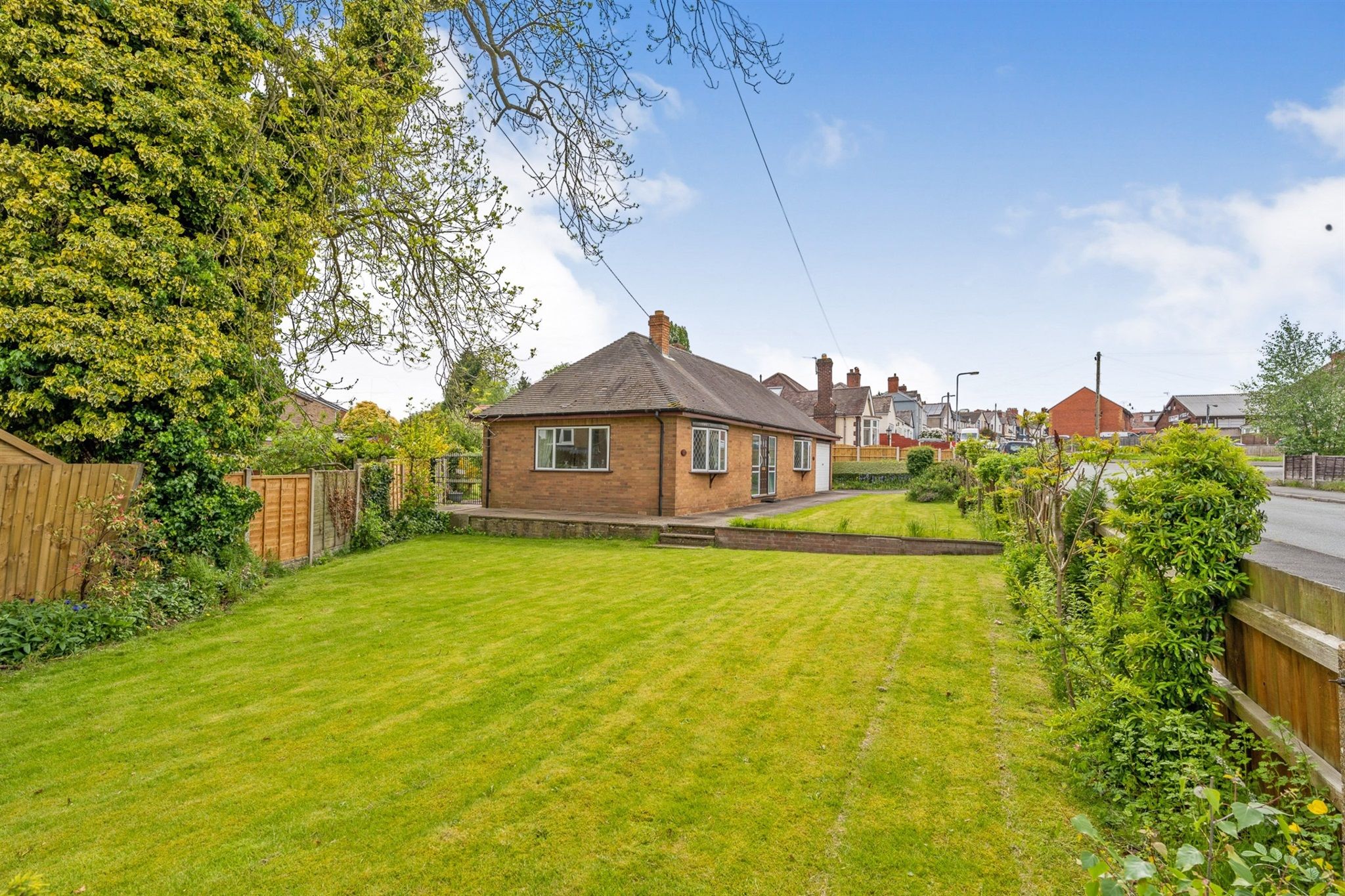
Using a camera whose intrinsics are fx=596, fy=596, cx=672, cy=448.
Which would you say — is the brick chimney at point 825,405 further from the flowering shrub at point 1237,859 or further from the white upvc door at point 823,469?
the flowering shrub at point 1237,859

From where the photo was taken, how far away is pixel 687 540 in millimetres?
13102

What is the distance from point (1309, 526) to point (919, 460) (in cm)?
1815

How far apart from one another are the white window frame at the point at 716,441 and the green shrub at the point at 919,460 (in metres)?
12.3

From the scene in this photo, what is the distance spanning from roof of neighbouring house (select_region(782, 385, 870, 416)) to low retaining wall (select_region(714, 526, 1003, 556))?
92.3 feet

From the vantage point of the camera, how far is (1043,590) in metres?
5.43

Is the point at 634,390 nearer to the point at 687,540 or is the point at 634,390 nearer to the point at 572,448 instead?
the point at 572,448

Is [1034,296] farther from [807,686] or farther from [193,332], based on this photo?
[193,332]

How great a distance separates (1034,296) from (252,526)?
18.8m

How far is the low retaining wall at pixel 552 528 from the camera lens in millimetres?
13758

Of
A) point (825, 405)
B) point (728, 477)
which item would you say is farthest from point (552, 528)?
point (825, 405)

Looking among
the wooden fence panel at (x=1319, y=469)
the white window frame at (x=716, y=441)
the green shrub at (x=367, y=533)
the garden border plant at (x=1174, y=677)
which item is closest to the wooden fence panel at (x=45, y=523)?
the green shrub at (x=367, y=533)

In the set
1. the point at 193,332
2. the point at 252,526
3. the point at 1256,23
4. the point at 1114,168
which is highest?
the point at 1114,168

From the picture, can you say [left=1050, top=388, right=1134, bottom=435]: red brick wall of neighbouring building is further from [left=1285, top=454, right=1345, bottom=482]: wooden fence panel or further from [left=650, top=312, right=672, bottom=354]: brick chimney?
[left=650, top=312, right=672, bottom=354]: brick chimney

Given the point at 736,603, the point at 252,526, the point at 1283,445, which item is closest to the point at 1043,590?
the point at 736,603
